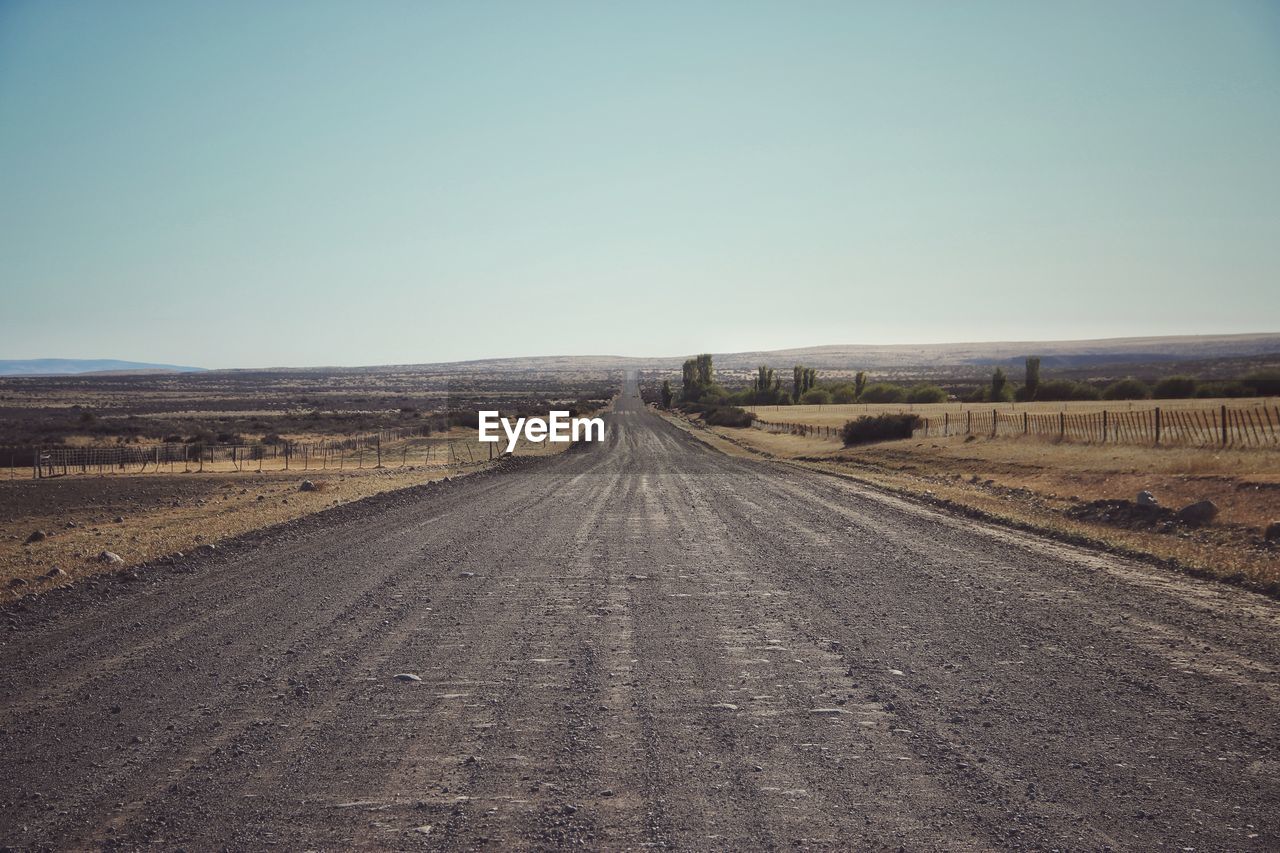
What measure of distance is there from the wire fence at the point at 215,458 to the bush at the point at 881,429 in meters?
19.6

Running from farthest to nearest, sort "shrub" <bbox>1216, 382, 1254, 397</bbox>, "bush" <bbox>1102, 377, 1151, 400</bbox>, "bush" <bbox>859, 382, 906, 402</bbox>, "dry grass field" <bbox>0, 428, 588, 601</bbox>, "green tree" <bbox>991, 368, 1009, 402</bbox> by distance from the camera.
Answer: "bush" <bbox>859, 382, 906, 402</bbox> < "green tree" <bbox>991, 368, 1009, 402</bbox> < "bush" <bbox>1102, 377, 1151, 400</bbox> < "shrub" <bbox>1216, 382, 1254, 397</bbox> < "dry grass field" <bbox>0, 428, 588, 601</bbox>

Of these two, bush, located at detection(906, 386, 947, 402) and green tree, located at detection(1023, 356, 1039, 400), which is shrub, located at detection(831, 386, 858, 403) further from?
green tree, located at detection(1023, 356, 1039, 400)

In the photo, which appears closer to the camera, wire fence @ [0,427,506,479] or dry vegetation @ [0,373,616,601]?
dry vegetation @ [0,373,616,601]

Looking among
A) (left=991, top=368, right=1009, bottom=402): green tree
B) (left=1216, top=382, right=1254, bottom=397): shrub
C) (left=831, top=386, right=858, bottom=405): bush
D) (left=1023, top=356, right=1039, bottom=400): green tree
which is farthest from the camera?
(left=831, top=386, right=858, bottom=405): bush

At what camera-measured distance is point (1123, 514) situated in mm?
18109

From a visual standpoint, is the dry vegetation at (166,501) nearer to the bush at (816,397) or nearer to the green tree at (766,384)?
the bush at (816,397)

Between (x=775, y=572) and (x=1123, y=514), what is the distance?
9.71 metres

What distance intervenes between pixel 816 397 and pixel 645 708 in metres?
107

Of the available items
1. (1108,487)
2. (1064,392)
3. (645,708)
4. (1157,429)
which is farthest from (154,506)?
(1064,392)

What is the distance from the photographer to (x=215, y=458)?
1807 inches

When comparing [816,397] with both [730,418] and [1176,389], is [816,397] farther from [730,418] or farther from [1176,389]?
[1176,389]

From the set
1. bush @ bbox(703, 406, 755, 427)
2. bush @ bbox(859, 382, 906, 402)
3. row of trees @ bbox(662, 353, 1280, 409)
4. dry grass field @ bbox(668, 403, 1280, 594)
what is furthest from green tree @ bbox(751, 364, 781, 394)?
dry grass field @ bbox(668, 403, 1280, 594)

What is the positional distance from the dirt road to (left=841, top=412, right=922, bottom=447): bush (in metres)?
33.5

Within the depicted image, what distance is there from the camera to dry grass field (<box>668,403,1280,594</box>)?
46.7 feet
